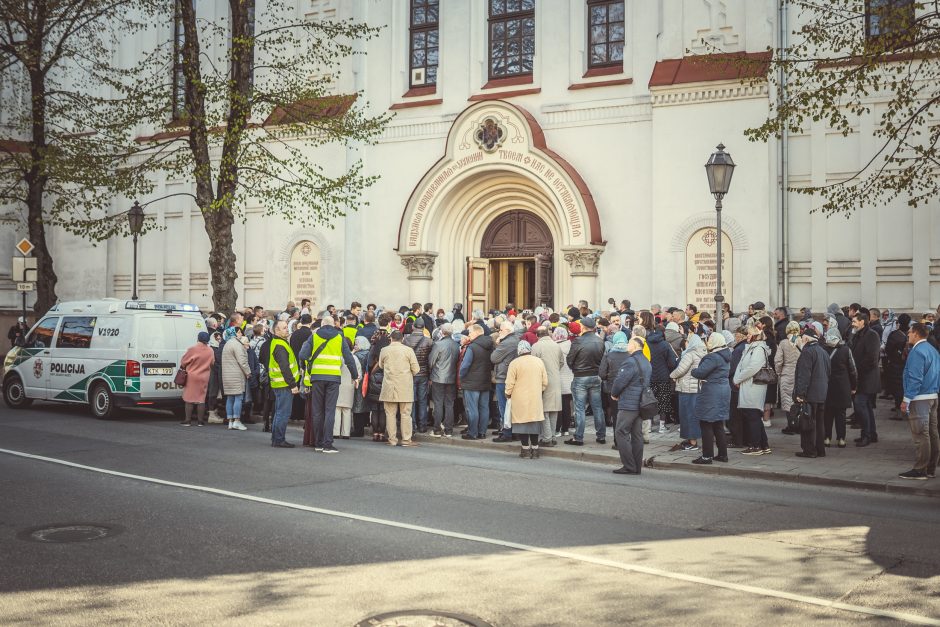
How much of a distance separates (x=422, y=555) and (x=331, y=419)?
254 inches

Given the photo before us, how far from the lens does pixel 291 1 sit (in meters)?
28.0

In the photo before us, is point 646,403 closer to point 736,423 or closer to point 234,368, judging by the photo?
point 736,423

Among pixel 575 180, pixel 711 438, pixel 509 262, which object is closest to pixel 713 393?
pixel 711 438

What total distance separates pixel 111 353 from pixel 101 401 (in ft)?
3.05

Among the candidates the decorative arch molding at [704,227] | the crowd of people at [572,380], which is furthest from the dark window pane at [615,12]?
the crowd of people at [572,380]

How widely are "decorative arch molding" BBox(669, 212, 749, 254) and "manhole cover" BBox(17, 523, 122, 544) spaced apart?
16.7 meters

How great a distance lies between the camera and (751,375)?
508 inches

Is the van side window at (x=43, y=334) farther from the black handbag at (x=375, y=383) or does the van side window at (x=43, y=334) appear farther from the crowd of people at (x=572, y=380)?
the black handbag at (x=375, y=383)

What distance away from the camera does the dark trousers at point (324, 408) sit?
13.4m

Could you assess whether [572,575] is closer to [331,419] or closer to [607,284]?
[331,419]

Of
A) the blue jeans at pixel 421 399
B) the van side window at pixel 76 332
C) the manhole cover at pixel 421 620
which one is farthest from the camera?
the van side window at pixel 76 332

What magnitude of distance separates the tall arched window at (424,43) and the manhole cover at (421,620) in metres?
22.1

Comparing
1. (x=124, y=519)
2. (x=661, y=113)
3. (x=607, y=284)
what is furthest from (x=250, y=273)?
(x=124, y=519)

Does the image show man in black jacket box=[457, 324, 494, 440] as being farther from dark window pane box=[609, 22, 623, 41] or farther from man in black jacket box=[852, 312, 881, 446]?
dark window pane box=[609, 22, 623, 41]
